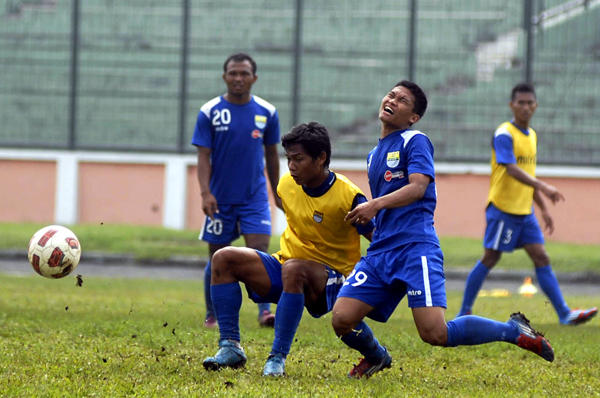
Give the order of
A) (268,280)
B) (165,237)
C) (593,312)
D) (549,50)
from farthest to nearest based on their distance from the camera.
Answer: (549,50) → (165,237) → (593,312) → (268,280)

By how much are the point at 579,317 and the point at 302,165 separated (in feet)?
12.6

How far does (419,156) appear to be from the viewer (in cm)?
546

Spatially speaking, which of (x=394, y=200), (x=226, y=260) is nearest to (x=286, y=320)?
(x=226, y=260)

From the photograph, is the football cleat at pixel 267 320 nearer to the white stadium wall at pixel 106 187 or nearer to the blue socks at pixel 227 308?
the blue socks at pixel 227 308

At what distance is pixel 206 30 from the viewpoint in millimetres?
20641

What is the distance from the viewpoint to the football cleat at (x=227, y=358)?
18.3 feet

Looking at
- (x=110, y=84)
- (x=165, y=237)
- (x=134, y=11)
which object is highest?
(x=134, y=11)

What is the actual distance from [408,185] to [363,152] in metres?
14.8

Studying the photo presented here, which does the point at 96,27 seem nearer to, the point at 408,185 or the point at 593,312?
the point at 593,312

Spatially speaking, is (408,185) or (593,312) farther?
(593,312)

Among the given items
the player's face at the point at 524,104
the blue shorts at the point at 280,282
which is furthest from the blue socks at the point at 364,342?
the player's face at the point at 524,104

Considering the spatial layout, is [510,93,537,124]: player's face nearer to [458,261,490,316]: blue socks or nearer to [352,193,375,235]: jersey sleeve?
[458,261,490,316]: blue socks

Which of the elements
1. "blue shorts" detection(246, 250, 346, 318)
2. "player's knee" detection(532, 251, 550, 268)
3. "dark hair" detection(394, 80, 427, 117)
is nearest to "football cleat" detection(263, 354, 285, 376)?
"blue shorts" detection(246, 250, 346, 318)

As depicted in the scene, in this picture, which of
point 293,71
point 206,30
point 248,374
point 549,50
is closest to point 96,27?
point 206,30
